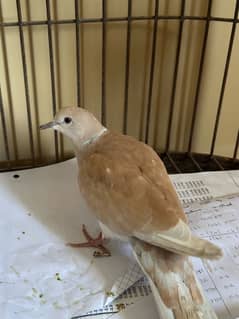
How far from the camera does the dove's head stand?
62 centimetres

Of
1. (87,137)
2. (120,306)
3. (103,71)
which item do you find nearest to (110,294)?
A: (120,306)

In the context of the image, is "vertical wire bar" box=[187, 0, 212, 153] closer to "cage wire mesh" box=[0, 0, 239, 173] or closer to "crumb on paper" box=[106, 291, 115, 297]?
"cage wire mesh" box=[0, 0, 239, 173]

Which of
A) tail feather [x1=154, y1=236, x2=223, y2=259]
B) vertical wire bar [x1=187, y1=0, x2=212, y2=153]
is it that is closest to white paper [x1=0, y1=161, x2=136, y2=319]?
tail feather [x1=154, y1=236, x2=223, y2=259]

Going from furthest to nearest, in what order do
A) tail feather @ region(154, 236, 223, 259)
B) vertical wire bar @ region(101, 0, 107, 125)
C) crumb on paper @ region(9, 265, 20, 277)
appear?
vertical wire bar @ region(101, 0, 107, 125)
crumb on paper @ region(9, 265, 20, 277)
tail feather @ region(154, 236, 223, 259)

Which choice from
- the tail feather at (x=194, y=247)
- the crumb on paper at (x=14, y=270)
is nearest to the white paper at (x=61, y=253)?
the crumb on paper at (x=14, y=270)

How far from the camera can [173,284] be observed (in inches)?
20.1

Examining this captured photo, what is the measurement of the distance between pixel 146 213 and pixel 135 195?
3 cm

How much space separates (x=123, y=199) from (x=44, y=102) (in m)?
0.33

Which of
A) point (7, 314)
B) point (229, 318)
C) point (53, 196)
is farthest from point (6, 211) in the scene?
point (229, 318)

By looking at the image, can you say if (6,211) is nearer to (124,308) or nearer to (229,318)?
(124,308)

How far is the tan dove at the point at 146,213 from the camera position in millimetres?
497

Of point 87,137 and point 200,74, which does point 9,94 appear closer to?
point 87,137

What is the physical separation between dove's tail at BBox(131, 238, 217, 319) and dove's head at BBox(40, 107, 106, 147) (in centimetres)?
18

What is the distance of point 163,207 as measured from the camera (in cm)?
52
